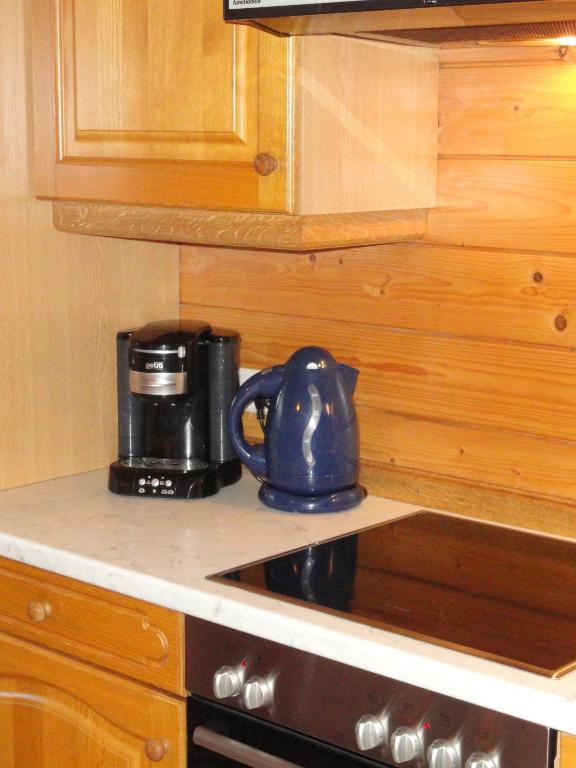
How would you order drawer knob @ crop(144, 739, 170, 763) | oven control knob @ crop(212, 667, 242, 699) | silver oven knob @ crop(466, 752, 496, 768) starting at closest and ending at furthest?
silver oven knob @ crop(466, 752, 496, 768), oven control knob @ crop(212, 667, 242, 699), drawer knob @ crop(144, 739, 170, 763)

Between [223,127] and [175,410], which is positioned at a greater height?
[223,127]

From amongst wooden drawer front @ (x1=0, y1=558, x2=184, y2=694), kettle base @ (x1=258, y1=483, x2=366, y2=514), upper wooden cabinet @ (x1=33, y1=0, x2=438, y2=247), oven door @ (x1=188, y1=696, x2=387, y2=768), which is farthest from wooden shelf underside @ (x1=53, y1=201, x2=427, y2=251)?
oven door @ (x1=188, y1=696, x2=387, y2=768)

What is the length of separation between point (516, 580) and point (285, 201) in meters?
0.63

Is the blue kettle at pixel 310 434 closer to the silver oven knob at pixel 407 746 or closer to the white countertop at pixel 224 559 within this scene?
the white countertop at pixel 224 559

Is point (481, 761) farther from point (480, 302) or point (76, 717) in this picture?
point (480, 302)

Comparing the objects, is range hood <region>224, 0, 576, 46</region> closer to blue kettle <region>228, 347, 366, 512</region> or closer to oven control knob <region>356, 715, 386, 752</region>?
blue kettle <region>228, 347, 366, 512</region>

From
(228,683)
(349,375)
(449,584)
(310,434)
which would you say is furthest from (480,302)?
(228,683)

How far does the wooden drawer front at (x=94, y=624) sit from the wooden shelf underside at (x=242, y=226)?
0.56m

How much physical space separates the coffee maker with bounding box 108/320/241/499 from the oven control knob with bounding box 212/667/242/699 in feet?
1.61

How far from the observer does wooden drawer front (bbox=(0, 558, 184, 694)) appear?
1.60m

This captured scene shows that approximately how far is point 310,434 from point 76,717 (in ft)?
1.85

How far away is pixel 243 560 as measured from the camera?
1653 mm

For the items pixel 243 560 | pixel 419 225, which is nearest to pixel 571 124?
pixel 419 225

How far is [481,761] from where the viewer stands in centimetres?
126
